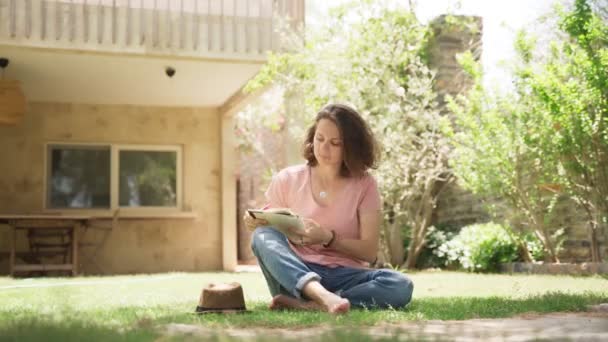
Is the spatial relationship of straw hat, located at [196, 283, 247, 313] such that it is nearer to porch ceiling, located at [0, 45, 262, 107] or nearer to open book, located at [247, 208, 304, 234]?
open book, located at [247, 208, 304, 234]

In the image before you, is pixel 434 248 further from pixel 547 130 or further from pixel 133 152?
A: pixel 133 152

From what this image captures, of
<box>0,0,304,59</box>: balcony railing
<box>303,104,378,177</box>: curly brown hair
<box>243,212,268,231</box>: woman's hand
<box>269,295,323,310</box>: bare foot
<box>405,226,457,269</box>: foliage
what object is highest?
<box>0,0,304,59</box>: balcony railing

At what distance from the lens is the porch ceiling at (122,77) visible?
28.8 feet

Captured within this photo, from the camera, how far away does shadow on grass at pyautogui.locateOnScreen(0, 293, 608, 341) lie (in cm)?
222

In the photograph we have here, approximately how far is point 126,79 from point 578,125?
219 inches

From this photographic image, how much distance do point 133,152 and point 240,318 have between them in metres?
8.94

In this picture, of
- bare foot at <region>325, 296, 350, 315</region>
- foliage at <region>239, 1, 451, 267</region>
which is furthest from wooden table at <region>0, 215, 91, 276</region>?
bare foot at <region>325, 296, 350, 315</region>

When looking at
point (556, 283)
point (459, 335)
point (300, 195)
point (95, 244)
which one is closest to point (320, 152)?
point (300, 195)

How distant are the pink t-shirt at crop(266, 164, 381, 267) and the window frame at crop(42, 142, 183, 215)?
7700mm

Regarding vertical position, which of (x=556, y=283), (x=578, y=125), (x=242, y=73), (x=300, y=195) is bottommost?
(x=556, y=283)

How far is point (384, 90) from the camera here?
977 centimetres

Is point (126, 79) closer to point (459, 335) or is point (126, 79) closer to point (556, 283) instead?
point (556, 283)

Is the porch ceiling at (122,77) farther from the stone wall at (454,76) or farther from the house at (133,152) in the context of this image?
the stone wall at (454,76)

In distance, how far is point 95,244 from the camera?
36.8 ft
